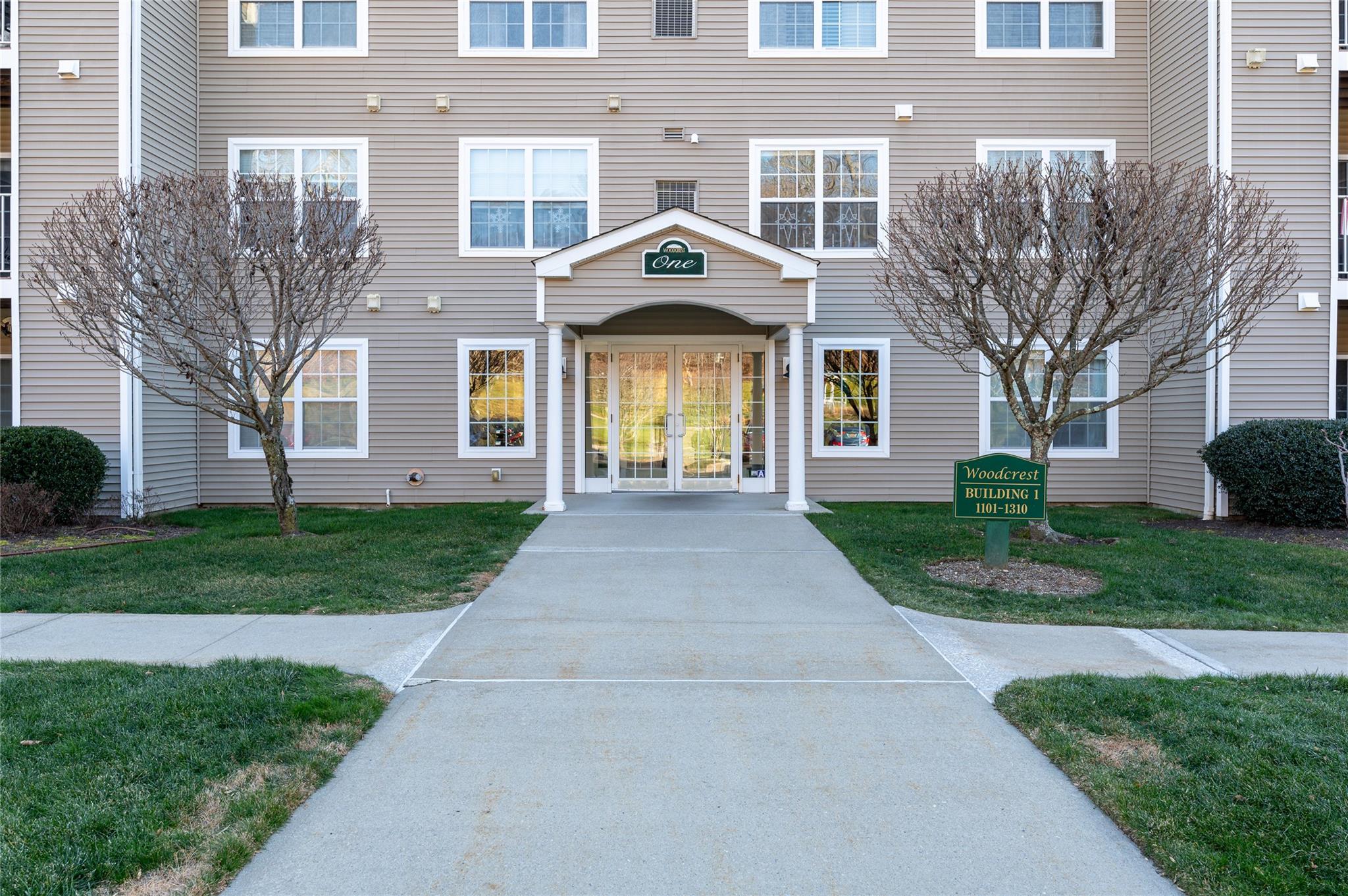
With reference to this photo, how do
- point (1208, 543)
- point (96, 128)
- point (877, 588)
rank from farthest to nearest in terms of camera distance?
point (96, 128) → point (1208, 543) → point (877, 588)

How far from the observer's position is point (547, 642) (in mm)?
6477

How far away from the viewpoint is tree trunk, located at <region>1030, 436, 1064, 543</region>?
10.0 m

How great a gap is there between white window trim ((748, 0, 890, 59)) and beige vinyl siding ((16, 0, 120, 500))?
9063 mm

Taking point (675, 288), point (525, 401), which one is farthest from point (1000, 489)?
point (525, 401)

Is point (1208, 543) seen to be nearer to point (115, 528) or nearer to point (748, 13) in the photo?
point (748, 13)

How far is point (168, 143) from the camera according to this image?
13.5 m

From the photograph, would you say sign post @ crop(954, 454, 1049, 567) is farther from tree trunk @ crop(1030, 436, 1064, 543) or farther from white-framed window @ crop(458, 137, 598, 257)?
white-framed window @ crop(458, 137, 598, 257)

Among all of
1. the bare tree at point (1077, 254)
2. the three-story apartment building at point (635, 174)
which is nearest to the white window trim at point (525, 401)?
the three-story apartment building at point (635, 174)

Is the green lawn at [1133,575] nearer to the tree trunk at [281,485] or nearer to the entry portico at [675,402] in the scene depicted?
the entry portico at [675,402]

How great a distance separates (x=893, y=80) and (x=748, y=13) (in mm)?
2482

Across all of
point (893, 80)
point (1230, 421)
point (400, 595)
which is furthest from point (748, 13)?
point (400, 595)

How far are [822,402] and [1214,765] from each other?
10.6 meters

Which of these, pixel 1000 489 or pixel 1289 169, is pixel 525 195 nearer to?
pixel 1000 489

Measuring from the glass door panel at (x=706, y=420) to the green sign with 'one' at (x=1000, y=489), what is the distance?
612 centimetres
